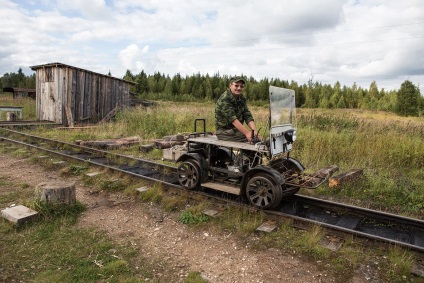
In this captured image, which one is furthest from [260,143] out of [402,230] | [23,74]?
[23,74]

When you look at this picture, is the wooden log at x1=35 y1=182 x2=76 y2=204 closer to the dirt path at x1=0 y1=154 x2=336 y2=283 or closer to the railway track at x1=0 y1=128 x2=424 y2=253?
the dirt path at x1=0 y1=154 x2=336 y2=283

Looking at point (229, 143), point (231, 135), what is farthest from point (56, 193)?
point (231, 135)

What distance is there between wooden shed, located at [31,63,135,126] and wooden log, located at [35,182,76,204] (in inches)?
510

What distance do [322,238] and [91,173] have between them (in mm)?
5482

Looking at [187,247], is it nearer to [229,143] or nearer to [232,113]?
[229,143]

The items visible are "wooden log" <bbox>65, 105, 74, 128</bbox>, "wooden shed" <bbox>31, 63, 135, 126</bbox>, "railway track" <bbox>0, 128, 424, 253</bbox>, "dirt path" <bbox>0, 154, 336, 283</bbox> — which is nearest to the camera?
"dirt path" <bbox>0, 154, 336, 283</bbox>

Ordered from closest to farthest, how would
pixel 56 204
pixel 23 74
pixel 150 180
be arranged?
pixel 56 204
pixel 150 180
pixel 23 74

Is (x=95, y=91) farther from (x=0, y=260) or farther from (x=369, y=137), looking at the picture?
(x=0, y=260)

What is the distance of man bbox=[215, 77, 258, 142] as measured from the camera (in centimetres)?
555

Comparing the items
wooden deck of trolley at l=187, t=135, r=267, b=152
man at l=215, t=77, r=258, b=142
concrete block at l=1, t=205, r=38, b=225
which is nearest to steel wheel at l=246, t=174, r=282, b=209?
wooden deck of trolley at l=187, t=135, r=267, b=152

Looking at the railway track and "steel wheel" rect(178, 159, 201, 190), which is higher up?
"steel wheel" rect(178, 159, 201, 190)

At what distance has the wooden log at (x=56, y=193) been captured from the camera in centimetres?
509

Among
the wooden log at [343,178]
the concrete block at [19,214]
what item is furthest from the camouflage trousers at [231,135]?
the concrete block at [19,214]

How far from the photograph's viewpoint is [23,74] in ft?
358
